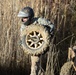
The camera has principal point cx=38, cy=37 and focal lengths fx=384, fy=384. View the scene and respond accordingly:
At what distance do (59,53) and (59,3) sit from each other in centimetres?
88

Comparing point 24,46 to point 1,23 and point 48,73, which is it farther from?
point 1,23

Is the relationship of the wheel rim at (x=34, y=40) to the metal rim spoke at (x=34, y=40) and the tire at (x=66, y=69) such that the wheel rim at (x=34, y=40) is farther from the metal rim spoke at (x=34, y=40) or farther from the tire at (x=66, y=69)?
the tire at (x=66, y=69)

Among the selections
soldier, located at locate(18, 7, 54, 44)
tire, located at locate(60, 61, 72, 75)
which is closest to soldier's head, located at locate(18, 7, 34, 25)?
soldier, located at locate(18, 7, 54, 44)

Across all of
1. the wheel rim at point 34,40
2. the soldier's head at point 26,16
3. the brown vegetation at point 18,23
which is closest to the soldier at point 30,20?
the soldier's head at point 26,16

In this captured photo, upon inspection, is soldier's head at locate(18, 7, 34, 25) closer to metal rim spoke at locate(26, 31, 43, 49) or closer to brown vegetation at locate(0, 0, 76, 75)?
metal rim spoke at locate(26, 31, 43, 49)

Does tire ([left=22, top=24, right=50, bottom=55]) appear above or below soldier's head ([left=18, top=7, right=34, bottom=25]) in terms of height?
below

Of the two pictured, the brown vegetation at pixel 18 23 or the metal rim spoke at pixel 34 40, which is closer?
the metal rim spoke at pixel 34 40

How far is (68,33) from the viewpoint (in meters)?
6.95

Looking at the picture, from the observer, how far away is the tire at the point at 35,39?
5.38 m

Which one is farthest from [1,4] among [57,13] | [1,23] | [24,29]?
[24,29]

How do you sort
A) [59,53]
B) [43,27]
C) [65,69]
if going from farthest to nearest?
[59,53] → [65,69] → [43,27]

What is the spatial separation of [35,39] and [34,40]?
23 mm

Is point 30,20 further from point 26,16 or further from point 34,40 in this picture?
point 34,40

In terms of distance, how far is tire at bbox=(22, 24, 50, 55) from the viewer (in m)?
5.38
